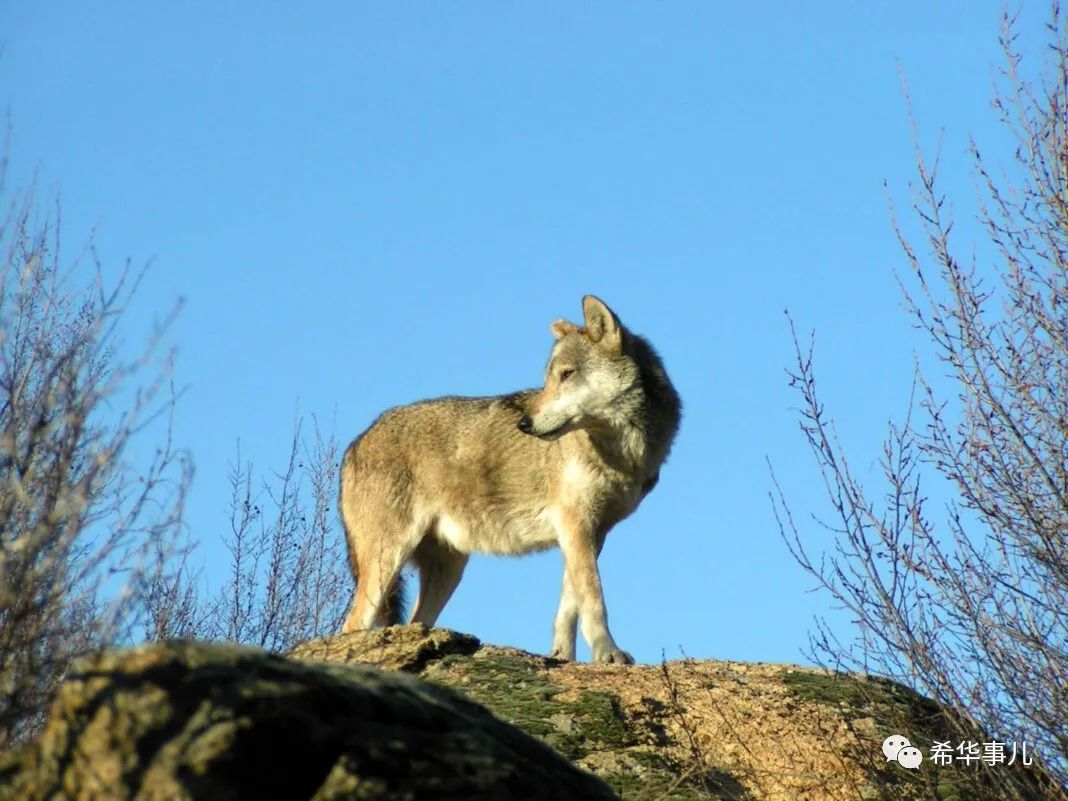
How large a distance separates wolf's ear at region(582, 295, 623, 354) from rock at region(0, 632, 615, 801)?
8.65 metres

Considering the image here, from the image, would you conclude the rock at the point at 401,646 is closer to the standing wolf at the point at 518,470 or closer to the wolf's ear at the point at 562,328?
the standing wolf at the point at 518,470

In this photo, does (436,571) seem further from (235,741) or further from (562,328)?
(235,741)

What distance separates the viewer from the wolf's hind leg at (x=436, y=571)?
1231 cm

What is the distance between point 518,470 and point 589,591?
1.74 metres

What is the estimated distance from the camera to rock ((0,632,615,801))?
3426 millimetres

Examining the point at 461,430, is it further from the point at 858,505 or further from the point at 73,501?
the point at 73,501

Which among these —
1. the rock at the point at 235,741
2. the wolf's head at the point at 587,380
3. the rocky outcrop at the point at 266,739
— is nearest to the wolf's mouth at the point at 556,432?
the wolf's head at the point at 587,380

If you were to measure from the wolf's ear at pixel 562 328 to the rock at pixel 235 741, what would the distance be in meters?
8.86

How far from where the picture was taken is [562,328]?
1264 centimetres

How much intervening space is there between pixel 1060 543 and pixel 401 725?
5063 millimetres

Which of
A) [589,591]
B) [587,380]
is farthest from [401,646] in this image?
[587,380]

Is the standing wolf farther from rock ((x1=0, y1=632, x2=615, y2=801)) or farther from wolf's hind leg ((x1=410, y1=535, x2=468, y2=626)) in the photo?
rock ((x1=0, y1=632, x2=615, y2=801))

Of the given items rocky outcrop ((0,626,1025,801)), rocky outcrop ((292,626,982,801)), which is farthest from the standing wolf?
rocky outcrop ((0,626,1025,801))

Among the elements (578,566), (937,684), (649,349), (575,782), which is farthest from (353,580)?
(575,782)
